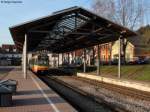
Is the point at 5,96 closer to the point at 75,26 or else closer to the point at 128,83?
the point at 128,83

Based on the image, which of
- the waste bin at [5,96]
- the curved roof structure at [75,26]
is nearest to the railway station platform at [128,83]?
the curved roof structure at [75,26]

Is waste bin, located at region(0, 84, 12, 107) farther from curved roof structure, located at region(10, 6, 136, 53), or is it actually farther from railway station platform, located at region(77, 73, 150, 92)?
curved roof structure, located at region(10, 6, 136, 53)

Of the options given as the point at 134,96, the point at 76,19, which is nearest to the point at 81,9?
the point at 76,19

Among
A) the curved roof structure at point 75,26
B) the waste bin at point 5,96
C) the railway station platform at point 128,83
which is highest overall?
the curved roof structure at point 75,26

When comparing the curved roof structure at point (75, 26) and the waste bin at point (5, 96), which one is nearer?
the waste bin at point (5, 96)

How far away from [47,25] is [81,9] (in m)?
5.15

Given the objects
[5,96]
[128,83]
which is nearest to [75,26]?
[128,83]

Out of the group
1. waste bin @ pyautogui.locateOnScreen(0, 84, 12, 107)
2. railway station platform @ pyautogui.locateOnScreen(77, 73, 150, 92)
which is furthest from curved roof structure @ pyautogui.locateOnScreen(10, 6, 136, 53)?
waste bin @ pyautogui.locateOnScreen(0, 84, 12, 107)

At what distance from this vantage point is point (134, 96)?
24.5 meters

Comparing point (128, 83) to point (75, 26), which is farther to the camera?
point (75, 26)

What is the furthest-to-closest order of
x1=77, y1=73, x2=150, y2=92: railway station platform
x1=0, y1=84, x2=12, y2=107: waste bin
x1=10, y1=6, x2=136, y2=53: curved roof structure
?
1. x1=10, y1=6, x2=136, y2=53: curved roof structure
2. x1=77, y1=73, x2=150, y2=92: railway station platform
3. x1=0, y1=84, x2=12, y2=107: waste bin

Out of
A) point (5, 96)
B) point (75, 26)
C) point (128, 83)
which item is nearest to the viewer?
point (5, 96)

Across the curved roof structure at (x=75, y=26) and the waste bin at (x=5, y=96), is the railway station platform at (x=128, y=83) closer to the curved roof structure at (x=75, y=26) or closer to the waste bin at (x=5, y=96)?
the curved roof structure at (x=75, y=26)

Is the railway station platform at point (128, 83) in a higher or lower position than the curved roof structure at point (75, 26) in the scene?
lower
